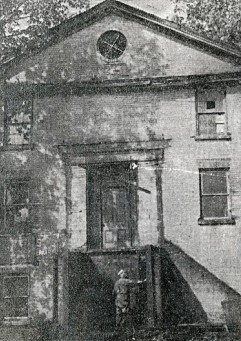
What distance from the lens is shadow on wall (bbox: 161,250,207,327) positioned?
1537cm

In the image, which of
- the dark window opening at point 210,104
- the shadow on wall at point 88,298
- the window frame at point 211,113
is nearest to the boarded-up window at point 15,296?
the shadow on wall at point 88,298

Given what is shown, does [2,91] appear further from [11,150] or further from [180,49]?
[180,49]

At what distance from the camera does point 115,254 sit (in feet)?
51.9

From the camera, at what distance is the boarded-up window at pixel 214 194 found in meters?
16.3

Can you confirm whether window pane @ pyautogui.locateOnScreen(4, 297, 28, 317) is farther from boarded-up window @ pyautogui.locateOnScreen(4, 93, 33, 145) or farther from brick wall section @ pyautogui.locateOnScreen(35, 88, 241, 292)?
boarded-up window @ pyautogui.locateOnScreen(4, 93, 33, 145)

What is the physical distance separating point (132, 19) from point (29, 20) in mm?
4762

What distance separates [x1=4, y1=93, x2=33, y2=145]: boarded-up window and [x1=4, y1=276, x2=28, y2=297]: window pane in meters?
4.75

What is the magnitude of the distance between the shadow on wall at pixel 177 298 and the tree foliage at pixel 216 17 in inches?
461

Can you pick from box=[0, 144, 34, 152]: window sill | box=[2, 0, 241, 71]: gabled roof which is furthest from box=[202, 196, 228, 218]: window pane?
box=[0, 144, 34, 152]: window sill

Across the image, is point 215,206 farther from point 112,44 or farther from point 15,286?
point 15,286

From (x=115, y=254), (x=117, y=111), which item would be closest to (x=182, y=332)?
(x=115, y=254)

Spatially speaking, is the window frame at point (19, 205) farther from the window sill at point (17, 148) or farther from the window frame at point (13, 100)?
the window frame at point (13, 100)

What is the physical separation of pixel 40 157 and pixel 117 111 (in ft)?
10.4

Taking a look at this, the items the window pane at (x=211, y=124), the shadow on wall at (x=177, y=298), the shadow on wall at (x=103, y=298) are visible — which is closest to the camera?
Answer: the shadow on wall at (x=103, y=298)
